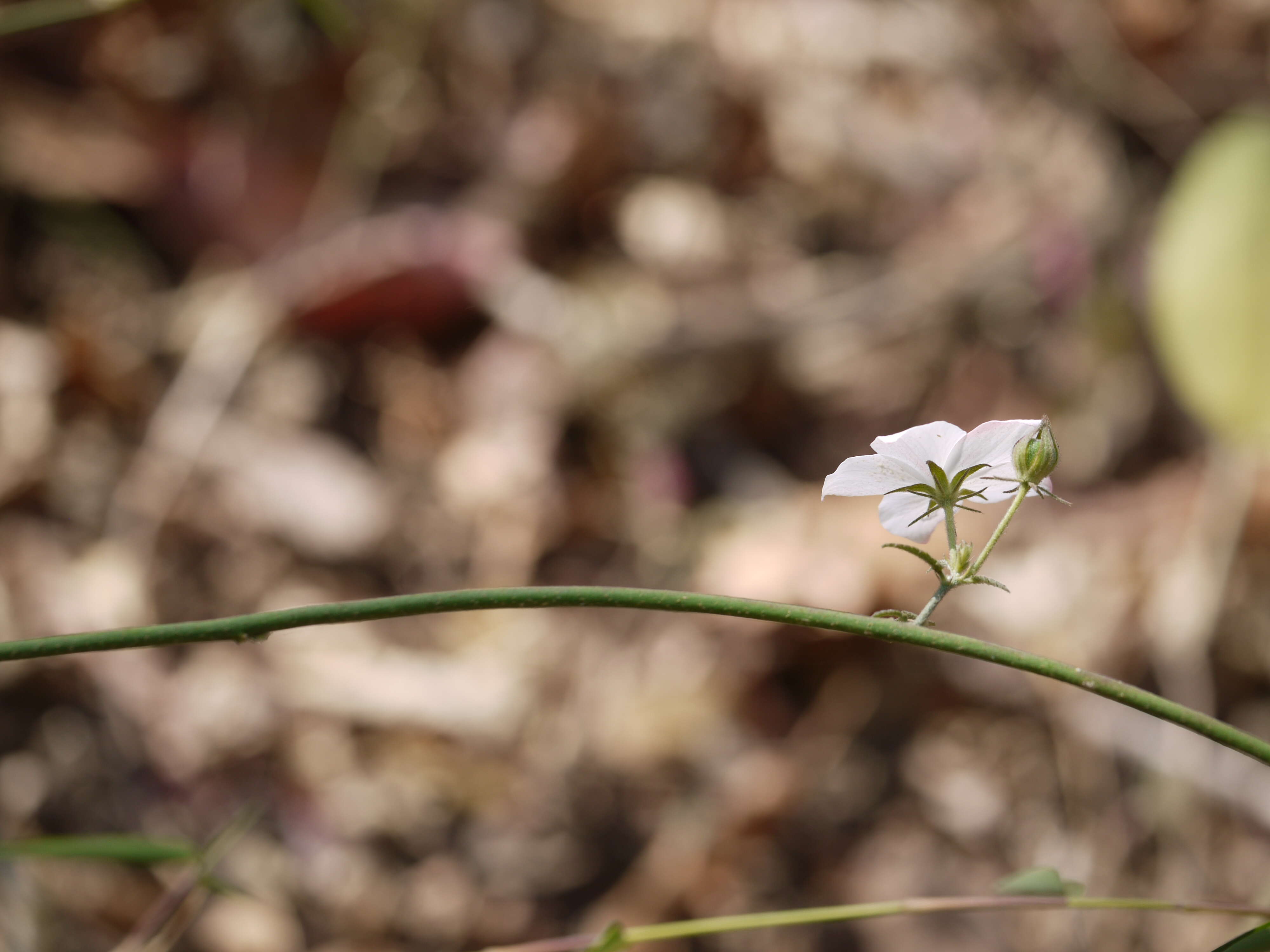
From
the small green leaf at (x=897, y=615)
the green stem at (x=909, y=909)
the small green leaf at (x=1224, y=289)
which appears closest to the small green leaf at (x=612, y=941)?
the green stem at (x=909, y=909)

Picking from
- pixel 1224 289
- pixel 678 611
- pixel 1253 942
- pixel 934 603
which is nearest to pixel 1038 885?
pixel 1253 942

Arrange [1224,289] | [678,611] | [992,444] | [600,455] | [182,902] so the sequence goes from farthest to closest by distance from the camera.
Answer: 1. [600,455]
2. [1224,289]
3. [182,902]
4. [992,444]
5. [678,611]

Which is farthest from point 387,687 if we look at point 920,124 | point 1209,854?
point 920,124

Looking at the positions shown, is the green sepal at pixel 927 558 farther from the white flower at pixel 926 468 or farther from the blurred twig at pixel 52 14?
the blurred twig at pixel 52 14

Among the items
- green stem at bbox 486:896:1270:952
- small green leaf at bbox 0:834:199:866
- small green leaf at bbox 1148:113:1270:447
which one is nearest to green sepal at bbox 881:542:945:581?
green stem at bbox 486:896:1270:952

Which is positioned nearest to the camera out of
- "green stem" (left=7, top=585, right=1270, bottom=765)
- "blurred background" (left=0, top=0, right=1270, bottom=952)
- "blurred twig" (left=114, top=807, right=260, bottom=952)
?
"green stem" (left=7, top=585, right=1270, bottom=765)

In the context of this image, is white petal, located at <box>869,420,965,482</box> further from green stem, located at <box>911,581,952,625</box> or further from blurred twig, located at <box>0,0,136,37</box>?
blurred twig, located at <box>0,0,136,37</box>

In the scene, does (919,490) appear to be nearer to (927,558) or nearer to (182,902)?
(927,558)

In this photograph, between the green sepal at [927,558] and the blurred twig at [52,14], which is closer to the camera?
the green sepal at [927,558]
